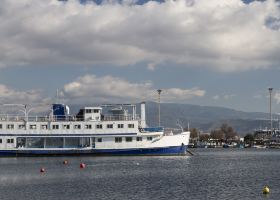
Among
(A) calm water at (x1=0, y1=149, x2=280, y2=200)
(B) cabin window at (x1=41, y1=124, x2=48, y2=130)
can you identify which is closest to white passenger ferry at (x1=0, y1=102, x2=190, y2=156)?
(B) cabin window at (x1=41, y1=124, x2=48, y2=130)

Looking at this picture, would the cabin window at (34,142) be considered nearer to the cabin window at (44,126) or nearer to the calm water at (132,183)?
the cabin window at (44,126)

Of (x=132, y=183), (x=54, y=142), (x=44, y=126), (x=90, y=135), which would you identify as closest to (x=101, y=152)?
(x=90, y=135)

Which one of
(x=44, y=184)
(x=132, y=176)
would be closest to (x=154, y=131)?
(x=132, y=176)

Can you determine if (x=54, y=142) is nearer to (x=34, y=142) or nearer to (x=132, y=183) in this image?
(x=34, y=142)

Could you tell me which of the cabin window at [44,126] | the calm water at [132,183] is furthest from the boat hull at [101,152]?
the calm water at [132,183]

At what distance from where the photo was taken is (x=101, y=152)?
98438mm

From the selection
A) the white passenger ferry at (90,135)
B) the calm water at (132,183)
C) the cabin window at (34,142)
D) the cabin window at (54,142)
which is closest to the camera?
the calm water at (132,183)

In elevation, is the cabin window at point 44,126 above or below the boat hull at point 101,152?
above

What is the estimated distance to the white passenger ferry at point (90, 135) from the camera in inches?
3829

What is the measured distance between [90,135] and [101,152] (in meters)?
3.76

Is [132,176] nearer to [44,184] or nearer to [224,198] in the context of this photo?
[44,184]

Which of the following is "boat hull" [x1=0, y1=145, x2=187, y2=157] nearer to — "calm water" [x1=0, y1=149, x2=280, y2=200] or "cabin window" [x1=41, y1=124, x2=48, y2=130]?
"cabin window" [x1=41, y1=124, x2=48, y2=130]

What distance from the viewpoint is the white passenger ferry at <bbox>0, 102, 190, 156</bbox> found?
319 ft

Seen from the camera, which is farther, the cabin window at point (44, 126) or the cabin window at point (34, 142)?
the cabin window at point (34, 142)
